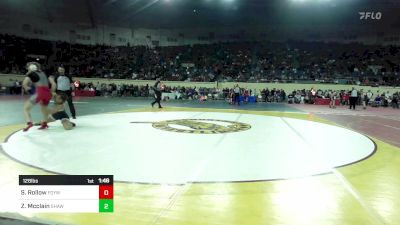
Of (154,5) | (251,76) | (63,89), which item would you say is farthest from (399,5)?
(63,89)

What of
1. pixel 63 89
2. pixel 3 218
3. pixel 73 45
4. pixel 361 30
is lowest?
pixel 3 218

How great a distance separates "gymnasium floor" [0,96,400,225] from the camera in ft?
10.7

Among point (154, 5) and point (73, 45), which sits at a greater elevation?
point (154, 5)

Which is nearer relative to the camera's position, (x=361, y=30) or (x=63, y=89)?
(x=63, y=89)

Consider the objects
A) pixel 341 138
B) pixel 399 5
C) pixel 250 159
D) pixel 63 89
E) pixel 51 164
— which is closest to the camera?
pixel 51 164

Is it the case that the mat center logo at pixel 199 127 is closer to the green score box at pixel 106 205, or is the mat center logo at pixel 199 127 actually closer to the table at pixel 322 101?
the green score box at pixel 106 205

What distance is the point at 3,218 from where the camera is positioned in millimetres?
2984

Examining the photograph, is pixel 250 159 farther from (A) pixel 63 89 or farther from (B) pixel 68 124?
(A) pixel 63 89

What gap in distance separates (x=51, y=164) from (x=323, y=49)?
30744 mm
